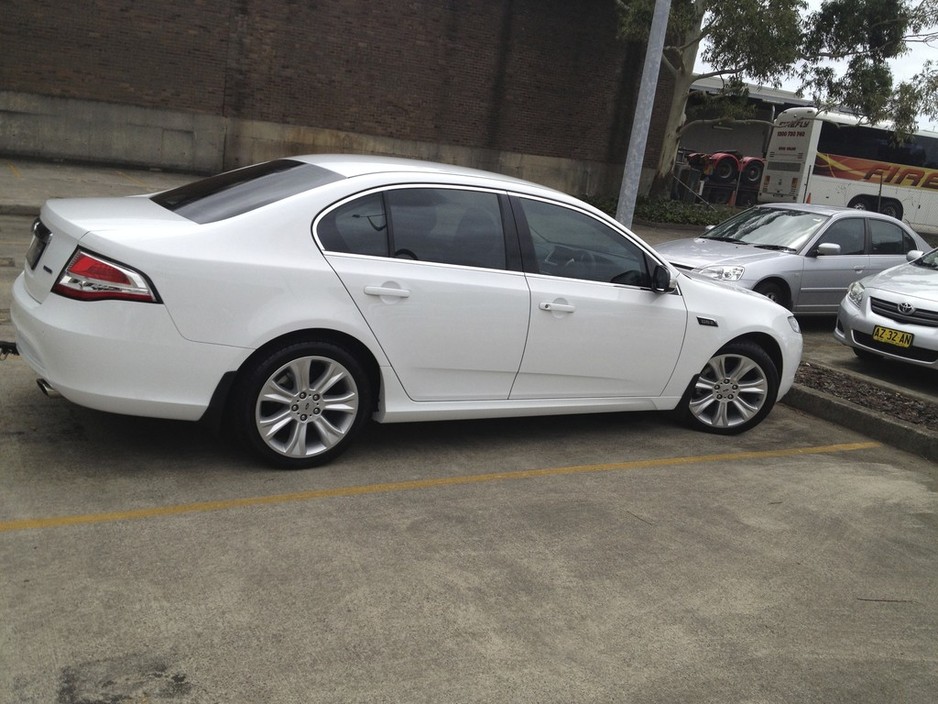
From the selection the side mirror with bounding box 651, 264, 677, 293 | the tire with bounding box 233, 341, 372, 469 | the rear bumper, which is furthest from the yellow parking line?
the side mirror with bounding box 651, 264, 677, 293

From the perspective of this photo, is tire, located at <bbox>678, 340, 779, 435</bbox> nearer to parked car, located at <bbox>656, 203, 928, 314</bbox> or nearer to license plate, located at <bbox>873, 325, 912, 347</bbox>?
license plate, located at <bbox>873, 325, 912, 347</bbox>

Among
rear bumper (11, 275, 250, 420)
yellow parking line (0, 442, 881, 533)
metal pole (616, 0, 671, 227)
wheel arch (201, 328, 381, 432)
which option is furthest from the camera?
metal pole (616, 0, 671, 227)

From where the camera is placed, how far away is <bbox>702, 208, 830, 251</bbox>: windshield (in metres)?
11.4

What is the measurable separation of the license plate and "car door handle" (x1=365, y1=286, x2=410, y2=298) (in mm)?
5652

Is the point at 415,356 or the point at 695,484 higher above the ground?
the point at 415,356

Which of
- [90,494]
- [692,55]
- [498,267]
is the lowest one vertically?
[90,494]

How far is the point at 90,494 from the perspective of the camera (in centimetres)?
442

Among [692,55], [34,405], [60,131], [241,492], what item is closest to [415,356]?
[241,492]

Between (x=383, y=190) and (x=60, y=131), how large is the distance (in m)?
18.2

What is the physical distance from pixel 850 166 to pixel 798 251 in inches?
692

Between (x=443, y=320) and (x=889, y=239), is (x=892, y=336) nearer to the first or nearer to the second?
(x=889, y=239)

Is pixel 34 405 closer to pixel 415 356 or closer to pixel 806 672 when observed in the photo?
pixel 415 356

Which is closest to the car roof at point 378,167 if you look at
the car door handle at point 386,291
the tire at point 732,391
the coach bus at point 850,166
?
the car door handle at point 386,291

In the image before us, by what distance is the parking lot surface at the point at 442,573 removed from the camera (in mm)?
3289
